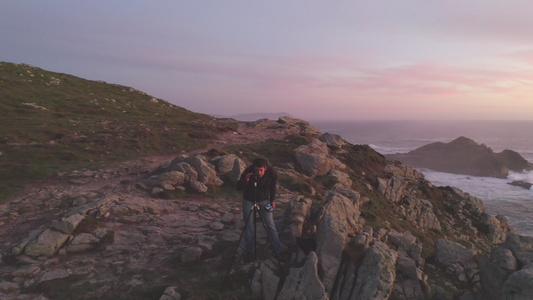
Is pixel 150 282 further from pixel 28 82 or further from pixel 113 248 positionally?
pixel 28 82

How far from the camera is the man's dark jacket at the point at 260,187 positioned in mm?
10116

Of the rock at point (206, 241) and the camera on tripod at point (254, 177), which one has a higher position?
the camera on tripod at point (254, 177)

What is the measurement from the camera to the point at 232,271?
9594 millimetres

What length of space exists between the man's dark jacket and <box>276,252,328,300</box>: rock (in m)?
2.73

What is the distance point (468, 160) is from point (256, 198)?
109193 millimetres

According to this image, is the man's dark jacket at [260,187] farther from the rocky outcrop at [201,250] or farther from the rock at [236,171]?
the rock at [236,171]

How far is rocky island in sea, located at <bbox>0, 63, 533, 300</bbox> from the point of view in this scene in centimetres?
856

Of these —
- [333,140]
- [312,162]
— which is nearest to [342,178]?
[312,162]

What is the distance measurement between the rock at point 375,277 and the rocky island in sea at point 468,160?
100314 mm

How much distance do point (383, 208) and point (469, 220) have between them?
1164 centimetres

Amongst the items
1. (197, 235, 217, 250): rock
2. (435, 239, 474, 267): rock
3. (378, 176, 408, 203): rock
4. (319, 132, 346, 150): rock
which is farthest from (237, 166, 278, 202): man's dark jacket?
A: (319, 132, 346, 150): rock

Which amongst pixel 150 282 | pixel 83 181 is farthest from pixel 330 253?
pixel 83 181

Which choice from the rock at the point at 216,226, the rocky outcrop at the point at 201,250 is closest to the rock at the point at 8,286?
the rocky outcrop at the point at 201,250

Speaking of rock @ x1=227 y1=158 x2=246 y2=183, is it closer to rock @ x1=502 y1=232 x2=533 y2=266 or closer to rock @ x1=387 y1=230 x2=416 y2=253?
rock @ x1=387 y1=230 x2=416 y2=253
